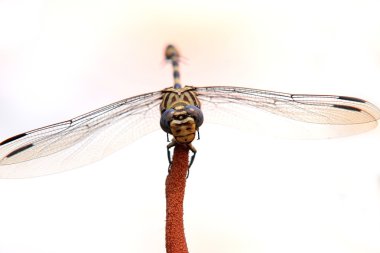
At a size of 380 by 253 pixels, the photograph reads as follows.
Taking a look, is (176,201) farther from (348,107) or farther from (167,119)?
(348,107)

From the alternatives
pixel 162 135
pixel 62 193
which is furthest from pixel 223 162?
pixel 62 193

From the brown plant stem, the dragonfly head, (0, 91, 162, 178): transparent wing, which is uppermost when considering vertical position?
(0, 91, 162, 178): transparent wing

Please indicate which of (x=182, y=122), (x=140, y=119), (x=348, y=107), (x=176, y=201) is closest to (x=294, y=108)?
(x=348, y=107)

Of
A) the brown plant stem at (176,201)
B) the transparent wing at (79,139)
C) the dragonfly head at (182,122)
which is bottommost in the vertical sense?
the brown plant stem at (176,201)

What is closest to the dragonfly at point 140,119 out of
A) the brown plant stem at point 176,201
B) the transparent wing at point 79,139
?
the transparent wing at point 79,139

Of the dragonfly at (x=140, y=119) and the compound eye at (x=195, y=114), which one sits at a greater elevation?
the dragonfly at (x=140, y=119)

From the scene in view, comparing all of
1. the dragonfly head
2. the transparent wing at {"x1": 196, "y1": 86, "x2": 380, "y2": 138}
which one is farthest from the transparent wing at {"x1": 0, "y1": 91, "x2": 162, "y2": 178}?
the dragonfly head

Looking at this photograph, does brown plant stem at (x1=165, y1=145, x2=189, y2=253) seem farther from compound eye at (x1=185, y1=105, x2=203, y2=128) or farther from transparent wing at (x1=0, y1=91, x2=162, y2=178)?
transparent wing at (x1=0, y1=91, x2=162, y2=178)

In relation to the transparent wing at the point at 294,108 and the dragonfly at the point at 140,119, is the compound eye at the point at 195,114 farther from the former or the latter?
the transparent wing at the point at 294,108
